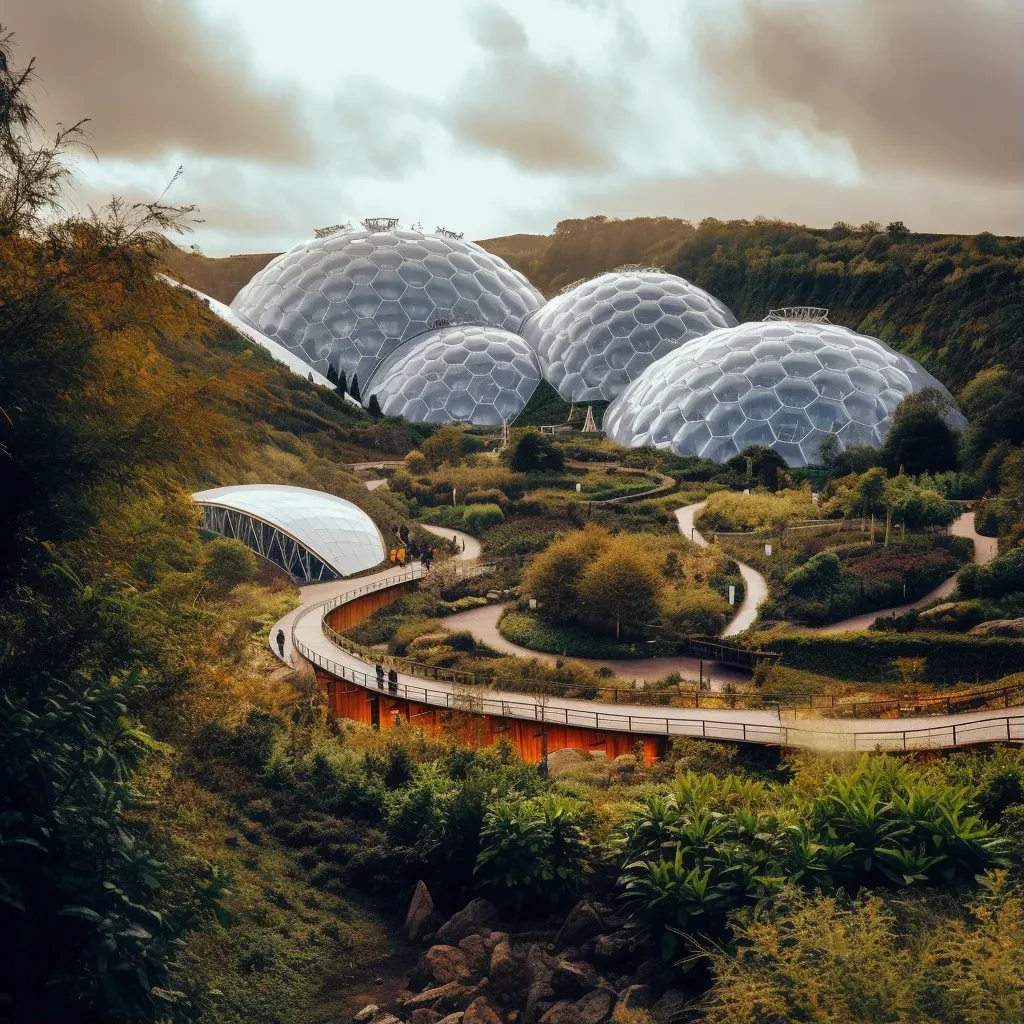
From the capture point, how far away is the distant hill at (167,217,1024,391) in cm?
4944

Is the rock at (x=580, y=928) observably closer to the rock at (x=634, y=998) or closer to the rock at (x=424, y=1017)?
the rock at (x=634, y=998)

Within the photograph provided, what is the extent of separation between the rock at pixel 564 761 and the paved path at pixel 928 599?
302 inches

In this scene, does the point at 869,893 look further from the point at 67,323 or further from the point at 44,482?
→ the point at 67,323

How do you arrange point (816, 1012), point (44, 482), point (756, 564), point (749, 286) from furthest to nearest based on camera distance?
1. point (749, 286)
2. point (756, 564)
3. point (44, 482)
4. point (816, 1012)

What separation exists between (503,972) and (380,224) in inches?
2137

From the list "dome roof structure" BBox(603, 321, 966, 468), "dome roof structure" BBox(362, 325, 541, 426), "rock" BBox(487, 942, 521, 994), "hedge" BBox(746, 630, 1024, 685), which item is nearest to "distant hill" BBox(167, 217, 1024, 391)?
"dome roof structure" BBox(603, 321, 966, 468)

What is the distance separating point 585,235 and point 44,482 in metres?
72.3

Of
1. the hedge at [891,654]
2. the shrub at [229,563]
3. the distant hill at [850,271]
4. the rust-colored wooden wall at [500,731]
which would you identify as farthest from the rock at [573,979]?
the distant hill at [850,271]

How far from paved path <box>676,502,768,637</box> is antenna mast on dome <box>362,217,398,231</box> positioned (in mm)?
34998

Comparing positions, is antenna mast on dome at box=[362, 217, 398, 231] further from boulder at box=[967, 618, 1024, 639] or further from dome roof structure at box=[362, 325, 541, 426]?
boulder at box=[967, 618, 1024, 639]

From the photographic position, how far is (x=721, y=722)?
18328 mm

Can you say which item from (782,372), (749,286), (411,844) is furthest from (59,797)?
(749,286)

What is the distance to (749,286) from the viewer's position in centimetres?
6519

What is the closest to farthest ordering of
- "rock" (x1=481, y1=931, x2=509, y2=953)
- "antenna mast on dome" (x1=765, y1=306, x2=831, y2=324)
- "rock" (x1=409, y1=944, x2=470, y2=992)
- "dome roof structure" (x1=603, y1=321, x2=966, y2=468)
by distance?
"rock" (x1=409, y1=944, x2=470, y2=992) < "rock" (x1=481, y1=931, x2=509, y2=953) < "dome roof structure" (x1=603, y1=321, x2=966, y2=468) < "antenna mast on dome" (x1=765, y1=306, x2=831, y2=324)
